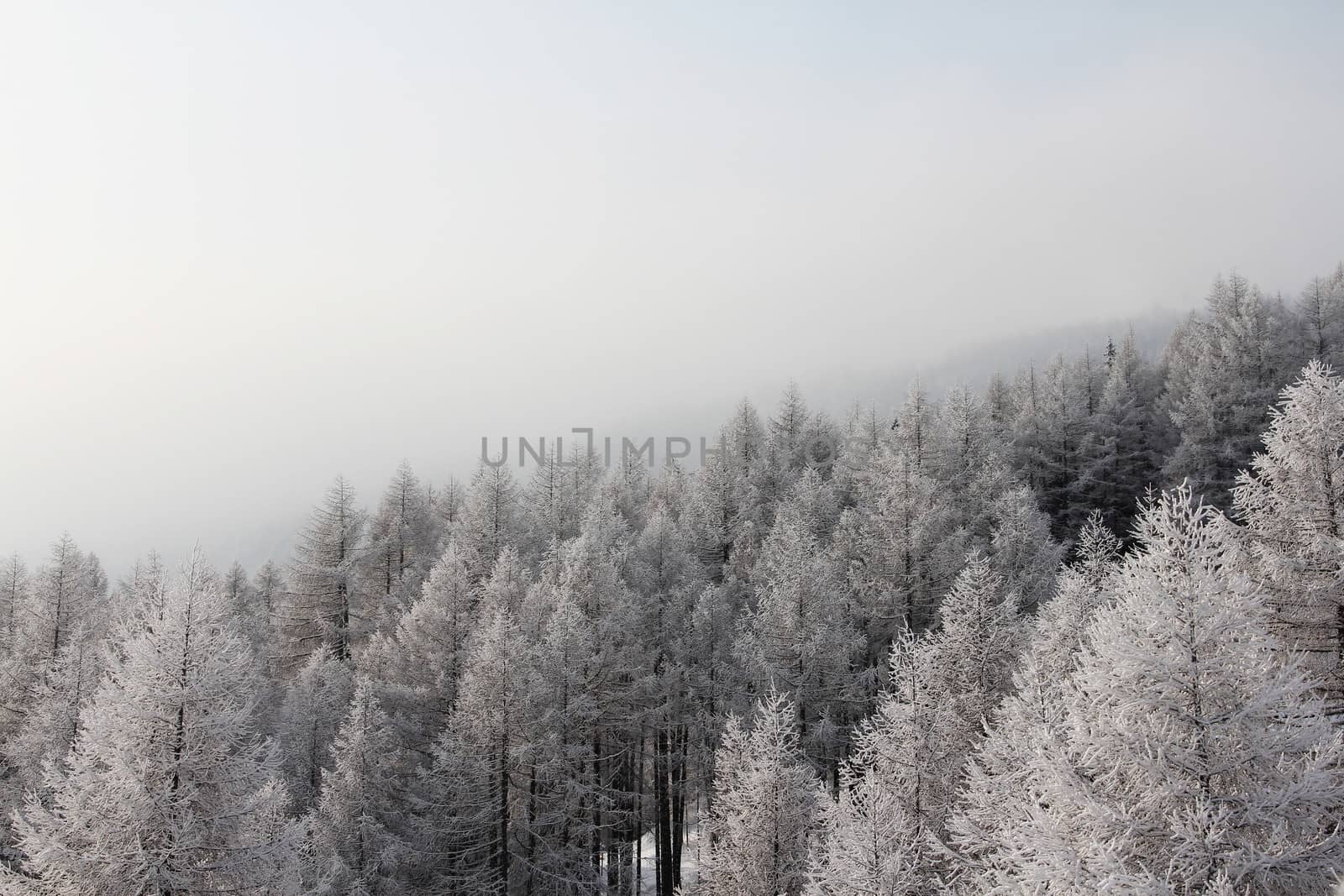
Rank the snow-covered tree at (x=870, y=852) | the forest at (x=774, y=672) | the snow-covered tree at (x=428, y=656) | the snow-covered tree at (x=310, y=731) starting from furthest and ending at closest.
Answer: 1. the snow-covered tree at (x=428, y=656)
2. the snow-covered tree at (x=310, y=731)
3. the snow-covered tree at (x=870, y=852)
4. the forest at (x=774, y=672)

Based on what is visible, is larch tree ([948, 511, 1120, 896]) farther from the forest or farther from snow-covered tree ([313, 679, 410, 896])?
snow-covered tree ([313, 679, 410, 896])

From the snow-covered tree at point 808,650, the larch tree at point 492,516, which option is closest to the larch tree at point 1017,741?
the snow-covered tree at point 808,650

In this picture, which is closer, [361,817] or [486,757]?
[361,817]

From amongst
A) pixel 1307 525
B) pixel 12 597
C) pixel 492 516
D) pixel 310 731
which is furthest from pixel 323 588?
pixel 1307 525

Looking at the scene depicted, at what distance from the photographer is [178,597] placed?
A: 44.6ft

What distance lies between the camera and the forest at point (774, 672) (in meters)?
8.48

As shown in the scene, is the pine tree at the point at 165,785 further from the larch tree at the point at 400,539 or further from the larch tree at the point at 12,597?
the larch tree at the point at 400,539

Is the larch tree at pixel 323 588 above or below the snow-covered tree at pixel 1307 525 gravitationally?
below

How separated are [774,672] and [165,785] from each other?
1837 cm

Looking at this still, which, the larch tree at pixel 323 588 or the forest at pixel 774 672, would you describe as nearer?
the forest at pixel 774 672

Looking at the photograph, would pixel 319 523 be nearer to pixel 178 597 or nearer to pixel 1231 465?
pixel 178 597

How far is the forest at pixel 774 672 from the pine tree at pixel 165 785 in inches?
2.7

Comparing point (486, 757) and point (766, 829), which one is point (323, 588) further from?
point (766, 829)

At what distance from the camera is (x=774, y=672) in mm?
24984
